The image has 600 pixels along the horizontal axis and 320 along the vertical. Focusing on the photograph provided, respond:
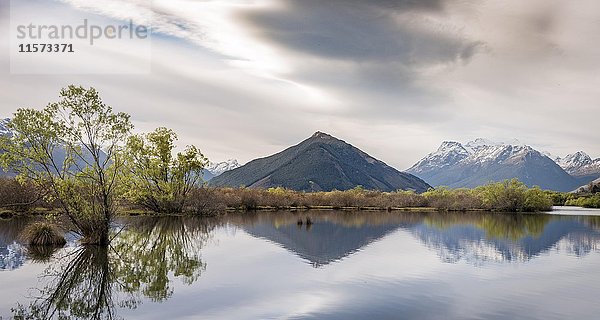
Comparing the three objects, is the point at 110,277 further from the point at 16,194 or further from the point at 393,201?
the point at 393,201

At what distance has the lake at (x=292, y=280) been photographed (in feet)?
52.9

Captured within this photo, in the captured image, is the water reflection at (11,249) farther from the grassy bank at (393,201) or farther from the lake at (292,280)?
the grassy bank at (393,201)

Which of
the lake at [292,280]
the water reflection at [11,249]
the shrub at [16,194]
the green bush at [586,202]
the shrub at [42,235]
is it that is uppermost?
the shrub at [16,194]

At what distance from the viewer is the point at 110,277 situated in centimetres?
2059

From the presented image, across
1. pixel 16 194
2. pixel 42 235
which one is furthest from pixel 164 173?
pixel 42 235

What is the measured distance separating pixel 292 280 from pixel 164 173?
5083cm

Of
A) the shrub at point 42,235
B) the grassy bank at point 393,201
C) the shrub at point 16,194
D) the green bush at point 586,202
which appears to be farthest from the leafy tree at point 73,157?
the green bush at point 586,202

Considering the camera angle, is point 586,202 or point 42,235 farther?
point 586,202

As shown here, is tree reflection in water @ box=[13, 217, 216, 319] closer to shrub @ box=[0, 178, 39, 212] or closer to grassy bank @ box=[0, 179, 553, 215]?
shrub @ box=[0, 178, 39, 212]

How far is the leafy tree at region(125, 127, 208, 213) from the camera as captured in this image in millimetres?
65750

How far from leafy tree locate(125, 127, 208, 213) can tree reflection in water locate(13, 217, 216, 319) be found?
3311 centimetres

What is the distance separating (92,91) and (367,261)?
19069mm

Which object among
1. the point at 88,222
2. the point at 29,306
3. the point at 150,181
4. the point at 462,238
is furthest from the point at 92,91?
the point at 150,181

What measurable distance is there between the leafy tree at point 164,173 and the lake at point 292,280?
2876 centimetres
